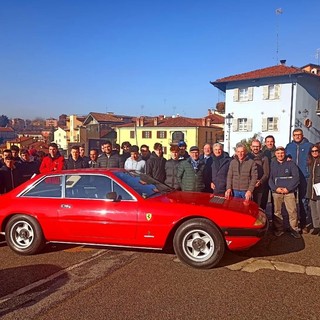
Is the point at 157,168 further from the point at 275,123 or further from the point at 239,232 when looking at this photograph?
the point at 275,123

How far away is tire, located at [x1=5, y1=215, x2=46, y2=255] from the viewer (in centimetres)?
520

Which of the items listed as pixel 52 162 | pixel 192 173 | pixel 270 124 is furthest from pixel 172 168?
pixel 270 124

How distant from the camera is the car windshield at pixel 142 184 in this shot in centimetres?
517

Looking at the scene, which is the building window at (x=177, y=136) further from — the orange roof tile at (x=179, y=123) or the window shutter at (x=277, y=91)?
the window shutter at (x=277, y=91)

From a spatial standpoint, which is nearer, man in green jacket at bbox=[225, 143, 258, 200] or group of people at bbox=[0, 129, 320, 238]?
man in green jacket at bbox=[225, 143, 258, 200]

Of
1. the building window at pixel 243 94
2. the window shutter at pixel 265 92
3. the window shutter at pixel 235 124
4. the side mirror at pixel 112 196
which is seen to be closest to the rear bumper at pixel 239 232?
the side mirror at pixel 112 196

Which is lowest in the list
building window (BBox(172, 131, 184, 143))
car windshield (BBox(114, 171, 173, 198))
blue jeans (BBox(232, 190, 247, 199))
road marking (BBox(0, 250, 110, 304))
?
road marking (BBox(0, 250, 110, 304))

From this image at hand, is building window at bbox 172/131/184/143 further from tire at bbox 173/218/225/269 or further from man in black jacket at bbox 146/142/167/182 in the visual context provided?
tire at bbox 173/218/225/269

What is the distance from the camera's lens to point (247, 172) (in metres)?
5.88

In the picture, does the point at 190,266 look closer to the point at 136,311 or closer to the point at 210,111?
the point at 136,311

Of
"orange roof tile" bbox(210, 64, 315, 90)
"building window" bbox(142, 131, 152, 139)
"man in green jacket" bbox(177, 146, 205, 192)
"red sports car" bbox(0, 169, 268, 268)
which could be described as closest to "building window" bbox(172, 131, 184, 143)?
"building window" bbox(142, 131, 152, 139)

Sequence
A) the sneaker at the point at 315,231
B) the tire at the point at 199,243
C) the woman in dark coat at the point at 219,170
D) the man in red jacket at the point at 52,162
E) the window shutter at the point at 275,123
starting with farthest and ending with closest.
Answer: the window shutter at the point at 275,123
the man in red jacket at the point at 52,162
the woman in dark coat at the point at 219,170
the sneaker at the point at 315,231
the tire at the point at 199,243

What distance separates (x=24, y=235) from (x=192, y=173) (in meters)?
3.22

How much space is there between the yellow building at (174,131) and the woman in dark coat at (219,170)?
42945 mm
